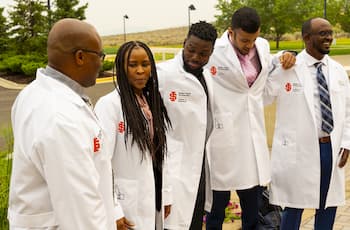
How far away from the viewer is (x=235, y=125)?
3.88 meters

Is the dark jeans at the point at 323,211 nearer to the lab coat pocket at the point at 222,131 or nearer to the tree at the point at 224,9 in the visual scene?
the lab coat pocket at the point at 222,131

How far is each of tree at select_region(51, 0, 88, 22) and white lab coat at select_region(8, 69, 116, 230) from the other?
83.0ft

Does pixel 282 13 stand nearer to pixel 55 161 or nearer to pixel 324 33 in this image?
pixel 324 33

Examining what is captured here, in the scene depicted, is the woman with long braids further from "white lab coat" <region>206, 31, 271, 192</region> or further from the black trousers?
"white lab coat" <region>206, 31, 271, 192</region>

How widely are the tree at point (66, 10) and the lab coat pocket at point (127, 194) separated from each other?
24.5 meters

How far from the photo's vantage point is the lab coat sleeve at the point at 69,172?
1938 mm

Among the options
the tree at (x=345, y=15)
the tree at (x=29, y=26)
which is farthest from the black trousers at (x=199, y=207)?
the tree at (x=345, y=15)

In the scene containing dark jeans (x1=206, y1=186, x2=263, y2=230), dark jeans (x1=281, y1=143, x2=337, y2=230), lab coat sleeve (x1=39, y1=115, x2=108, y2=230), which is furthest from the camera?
dark jeans (x1=206, y1=186, x2=263, y2=230)

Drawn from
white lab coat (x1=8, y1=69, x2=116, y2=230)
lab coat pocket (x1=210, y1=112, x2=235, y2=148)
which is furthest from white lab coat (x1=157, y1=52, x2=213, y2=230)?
white lab coat (x1=8, y1=69, x2=116, y2=230)

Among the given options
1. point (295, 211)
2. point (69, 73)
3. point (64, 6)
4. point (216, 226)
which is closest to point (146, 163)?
point (69, 73)

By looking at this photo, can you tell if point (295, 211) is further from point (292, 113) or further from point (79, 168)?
point (79, 168)

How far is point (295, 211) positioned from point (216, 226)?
1.84 ft

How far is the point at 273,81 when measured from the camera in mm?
4000

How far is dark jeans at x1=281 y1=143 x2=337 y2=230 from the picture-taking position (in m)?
A: 3.95
